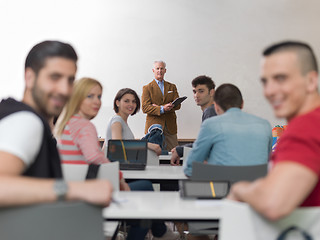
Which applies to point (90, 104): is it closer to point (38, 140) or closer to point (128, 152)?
point (128, 152)

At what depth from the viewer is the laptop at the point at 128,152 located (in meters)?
3.07

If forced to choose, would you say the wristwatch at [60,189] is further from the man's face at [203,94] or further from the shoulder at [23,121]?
the man's face at [203,94]

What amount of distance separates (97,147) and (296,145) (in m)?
1.52

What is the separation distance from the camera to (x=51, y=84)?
51.3 inches

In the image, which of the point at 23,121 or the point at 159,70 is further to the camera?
the point at 159,70

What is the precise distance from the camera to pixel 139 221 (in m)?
1.61

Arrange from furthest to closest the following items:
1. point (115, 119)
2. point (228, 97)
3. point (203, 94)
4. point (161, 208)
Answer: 1. point (203, 94)
2. point (115, 119)
3. point (228, 97)
4. point (161, 208)

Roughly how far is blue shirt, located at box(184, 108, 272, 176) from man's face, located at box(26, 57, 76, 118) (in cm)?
146

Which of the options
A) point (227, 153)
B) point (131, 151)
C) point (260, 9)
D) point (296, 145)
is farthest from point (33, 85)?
point (260, 9)

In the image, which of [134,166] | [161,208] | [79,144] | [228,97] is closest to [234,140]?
[228,97]

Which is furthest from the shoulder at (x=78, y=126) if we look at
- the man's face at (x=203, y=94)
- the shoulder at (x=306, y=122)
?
the man's face at (x=203, y=94)

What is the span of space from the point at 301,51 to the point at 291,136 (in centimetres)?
32

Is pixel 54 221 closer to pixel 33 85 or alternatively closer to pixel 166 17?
pixel 33 85

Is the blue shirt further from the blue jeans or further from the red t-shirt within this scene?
the red t-shirt
